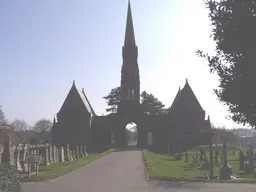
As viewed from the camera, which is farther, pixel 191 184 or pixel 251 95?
pixel 191 184

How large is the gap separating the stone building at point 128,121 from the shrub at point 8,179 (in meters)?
61.3

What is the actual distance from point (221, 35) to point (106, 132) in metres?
66.8

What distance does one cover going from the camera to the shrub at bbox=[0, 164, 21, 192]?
8951mm

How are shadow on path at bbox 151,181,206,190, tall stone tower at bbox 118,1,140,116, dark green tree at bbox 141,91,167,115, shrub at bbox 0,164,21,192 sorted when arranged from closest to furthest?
shrub at bbox 0,164,21,192
shadow on path at bbox 151,181,206,190
tall stone tower at bbox 118,1,140,116
dark green tree at bbox 141,91,167,115

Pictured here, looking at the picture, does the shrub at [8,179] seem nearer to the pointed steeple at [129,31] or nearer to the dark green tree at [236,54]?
the dark green tree at [236,54]

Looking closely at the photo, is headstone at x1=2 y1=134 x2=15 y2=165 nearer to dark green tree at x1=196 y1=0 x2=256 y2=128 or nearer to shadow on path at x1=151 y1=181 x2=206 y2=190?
shadow on path at x1=151 y1=181 x2=206 y2=190

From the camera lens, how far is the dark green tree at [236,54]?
7137mm

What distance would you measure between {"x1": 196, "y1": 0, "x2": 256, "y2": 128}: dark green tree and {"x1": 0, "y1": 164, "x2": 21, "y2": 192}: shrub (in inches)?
200

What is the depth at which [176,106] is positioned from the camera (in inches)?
2891

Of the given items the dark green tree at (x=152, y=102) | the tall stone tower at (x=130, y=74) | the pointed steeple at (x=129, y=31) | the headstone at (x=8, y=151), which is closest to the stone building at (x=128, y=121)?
the tall stone tower at (x=130, y=74)

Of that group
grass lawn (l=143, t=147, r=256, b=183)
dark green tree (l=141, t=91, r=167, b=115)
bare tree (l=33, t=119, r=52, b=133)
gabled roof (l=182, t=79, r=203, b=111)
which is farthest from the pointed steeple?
bare tree (l=33, t=119, r=52, b=133)

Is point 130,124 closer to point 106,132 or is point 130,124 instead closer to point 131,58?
point 106,132

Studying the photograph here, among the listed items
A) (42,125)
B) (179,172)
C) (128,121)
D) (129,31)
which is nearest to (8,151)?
(179,172)

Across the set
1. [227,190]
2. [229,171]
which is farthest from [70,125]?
[227,190]
